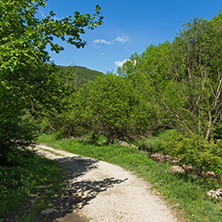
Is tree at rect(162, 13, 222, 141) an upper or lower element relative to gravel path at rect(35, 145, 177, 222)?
upper

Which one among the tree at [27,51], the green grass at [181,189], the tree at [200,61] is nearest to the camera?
Answer: the tree at [27,51]

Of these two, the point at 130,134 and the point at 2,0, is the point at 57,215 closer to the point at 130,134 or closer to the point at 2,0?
the point at 2,0

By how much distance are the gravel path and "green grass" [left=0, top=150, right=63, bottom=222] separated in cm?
84

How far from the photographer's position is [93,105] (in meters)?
19.4

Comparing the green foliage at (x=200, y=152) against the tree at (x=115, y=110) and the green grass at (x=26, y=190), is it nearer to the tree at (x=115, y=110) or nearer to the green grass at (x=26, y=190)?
the green grass at (x=26, y=190)

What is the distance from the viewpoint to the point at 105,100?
18688 mm

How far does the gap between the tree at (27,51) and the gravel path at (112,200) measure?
4376 mm

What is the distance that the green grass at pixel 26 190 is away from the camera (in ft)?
20.5

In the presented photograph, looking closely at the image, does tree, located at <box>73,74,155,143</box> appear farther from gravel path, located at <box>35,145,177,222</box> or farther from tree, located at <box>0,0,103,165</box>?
tree, located at <box>0,0,103,165</box>

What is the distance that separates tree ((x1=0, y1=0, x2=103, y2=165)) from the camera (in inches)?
182

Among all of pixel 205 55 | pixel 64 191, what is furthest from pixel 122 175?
pixel 205 55

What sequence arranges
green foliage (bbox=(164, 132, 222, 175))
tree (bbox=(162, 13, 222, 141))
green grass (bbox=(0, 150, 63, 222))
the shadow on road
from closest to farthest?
green grass (bbox=(0, 150, 63, 222))
the shadow on road
green foliage (bbox=(164, 132, 222, 175))
tree (bbox=(162, 13, 222, 141))

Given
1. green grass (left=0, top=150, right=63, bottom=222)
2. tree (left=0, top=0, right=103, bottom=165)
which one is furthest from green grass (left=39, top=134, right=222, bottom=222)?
tree (left=0, top=0, right=103, bottom=165)

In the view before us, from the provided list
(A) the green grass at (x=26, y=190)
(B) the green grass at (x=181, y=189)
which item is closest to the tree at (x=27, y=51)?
(A) the green grass at (x=26, y=190)
